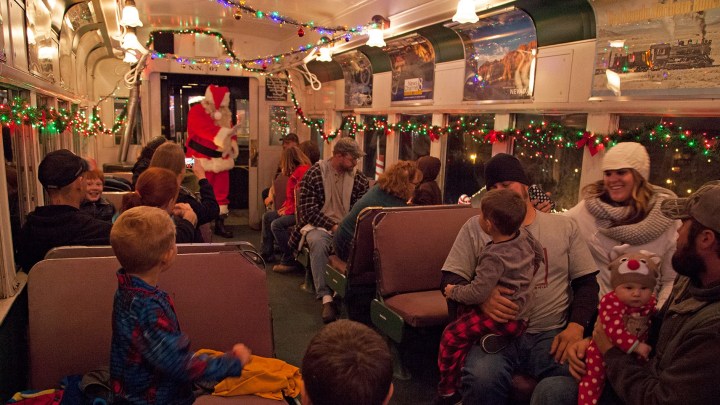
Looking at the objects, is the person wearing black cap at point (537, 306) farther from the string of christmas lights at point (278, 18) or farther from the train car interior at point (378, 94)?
the string of christmas lights at point (278, 18)

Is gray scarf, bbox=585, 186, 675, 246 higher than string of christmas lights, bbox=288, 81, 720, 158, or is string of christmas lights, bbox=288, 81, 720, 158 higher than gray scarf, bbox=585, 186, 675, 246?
string of christmas lights, bbox=288, 81, 720, 158

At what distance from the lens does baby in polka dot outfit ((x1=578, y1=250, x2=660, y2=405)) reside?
2016 mm

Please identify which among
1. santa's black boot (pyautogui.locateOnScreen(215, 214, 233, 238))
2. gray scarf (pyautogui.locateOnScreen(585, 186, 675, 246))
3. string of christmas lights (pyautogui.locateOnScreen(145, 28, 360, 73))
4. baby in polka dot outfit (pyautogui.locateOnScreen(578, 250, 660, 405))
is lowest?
santa's black boot (pyautogui.locateOnScreen(215, 214, 233, 238))

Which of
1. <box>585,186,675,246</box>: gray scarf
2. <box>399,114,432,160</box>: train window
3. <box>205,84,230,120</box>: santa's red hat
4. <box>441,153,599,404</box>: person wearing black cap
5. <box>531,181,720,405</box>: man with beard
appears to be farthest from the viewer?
<box>205,84,230,120</box>: santa's red hat

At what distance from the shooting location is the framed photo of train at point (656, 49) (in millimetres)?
3318

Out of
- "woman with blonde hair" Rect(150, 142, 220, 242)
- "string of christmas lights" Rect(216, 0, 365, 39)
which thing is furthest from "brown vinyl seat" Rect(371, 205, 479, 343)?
"string of christmas lights" Rect(216, 0, 365, 39)

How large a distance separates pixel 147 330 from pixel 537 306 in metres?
1.98

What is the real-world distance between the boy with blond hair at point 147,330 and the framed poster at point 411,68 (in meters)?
5.48

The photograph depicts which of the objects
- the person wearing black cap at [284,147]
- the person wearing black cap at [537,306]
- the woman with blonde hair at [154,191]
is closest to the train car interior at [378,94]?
the person wearing black cap at [537,306]

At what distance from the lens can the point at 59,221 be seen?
268 cm

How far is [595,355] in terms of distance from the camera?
84.4 inches

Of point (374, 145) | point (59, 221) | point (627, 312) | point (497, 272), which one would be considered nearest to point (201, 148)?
point (374, 145)

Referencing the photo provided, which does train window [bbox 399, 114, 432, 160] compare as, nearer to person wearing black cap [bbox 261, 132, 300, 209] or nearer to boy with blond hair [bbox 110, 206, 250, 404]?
person wearing black cap [bbox 261, 132, 300, 209]

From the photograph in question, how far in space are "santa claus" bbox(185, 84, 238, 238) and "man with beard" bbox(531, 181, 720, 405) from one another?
717 cm
